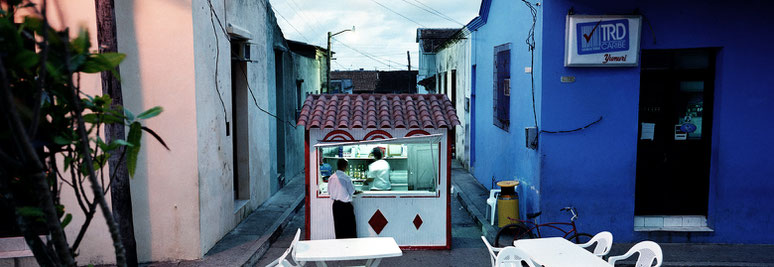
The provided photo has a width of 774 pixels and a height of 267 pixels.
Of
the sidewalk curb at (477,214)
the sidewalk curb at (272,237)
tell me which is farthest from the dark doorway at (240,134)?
the sidewalk curb at (477,214)

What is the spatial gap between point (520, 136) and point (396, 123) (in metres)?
2.64

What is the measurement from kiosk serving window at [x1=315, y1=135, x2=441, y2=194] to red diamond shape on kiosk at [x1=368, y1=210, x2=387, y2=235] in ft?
1.20

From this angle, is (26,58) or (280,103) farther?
(280,103)

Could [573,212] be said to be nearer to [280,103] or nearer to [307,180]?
[307,180]

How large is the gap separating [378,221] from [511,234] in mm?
2131

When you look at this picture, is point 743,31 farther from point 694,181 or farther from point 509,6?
point 509,6

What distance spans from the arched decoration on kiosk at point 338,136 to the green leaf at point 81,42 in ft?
19.5

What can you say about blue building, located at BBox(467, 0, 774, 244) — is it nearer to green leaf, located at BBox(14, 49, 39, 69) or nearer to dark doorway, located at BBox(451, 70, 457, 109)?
green leaf, located at BBox(14, 49, 39, 69)

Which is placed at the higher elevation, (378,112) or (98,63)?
(98,63)

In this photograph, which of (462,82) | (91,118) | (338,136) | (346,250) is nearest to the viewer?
(91,118)

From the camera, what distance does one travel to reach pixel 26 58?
200cm

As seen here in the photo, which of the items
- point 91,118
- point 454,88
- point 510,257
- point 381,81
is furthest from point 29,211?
point 381,81

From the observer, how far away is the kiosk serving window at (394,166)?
8.32 m

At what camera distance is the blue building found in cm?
805
